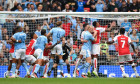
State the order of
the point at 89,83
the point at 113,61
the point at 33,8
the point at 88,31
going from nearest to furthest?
the point at 89,83 < the point at 88,31 < the point at 113,61 < the point at 33,8

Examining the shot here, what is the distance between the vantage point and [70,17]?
14992mm

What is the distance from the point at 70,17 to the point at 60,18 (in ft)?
1.22

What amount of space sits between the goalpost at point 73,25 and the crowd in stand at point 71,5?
3043 millimetres

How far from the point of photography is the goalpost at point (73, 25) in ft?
48.6

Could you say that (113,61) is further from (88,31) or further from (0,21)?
(0,21)

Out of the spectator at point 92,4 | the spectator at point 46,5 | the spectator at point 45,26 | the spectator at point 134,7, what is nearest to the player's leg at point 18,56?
the spectator at point 45,26

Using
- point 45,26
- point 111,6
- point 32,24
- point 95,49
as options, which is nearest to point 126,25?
point 95,49

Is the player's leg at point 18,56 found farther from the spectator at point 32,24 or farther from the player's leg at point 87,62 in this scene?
the player's leg at point 87,62

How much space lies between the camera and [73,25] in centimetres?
1496

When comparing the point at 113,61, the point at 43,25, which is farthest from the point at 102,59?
the point at 43,25

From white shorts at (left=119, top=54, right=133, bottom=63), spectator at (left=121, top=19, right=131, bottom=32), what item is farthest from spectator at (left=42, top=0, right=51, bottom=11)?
white shorts at (left=119, top=54, right=133, bottom=63)

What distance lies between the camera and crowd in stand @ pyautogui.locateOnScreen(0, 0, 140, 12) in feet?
59.7

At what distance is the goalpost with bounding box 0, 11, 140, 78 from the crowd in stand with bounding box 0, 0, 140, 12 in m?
3.04

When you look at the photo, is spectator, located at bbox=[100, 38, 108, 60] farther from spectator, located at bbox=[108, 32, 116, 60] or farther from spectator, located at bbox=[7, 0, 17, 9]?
spectator, located at bbox=[7, 0, 17, 9]
